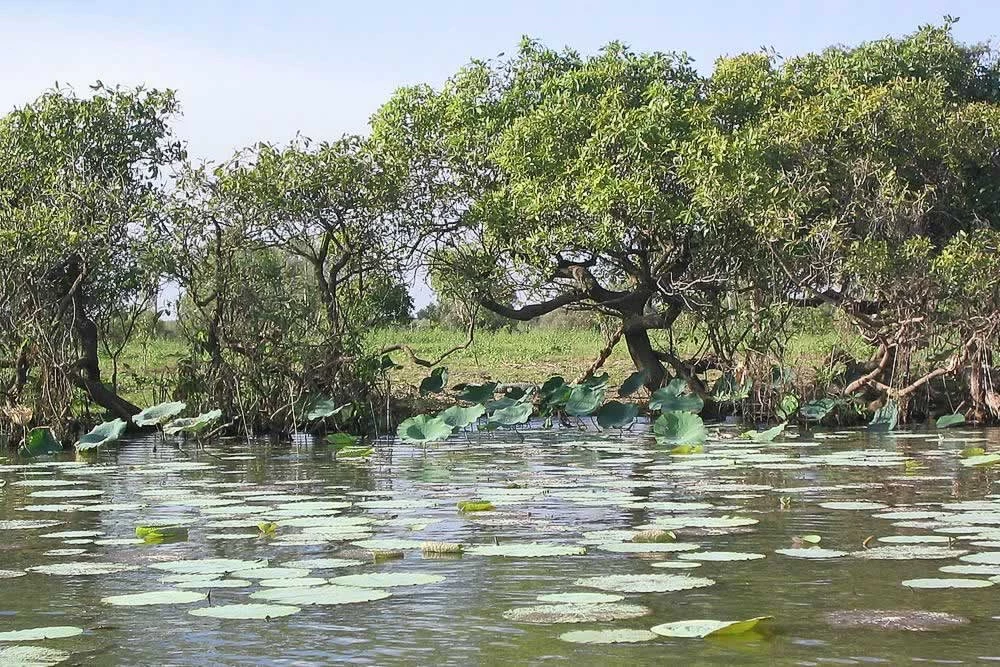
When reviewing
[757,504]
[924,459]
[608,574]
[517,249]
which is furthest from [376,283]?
[608,574]

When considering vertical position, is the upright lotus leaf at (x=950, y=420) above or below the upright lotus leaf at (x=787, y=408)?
below

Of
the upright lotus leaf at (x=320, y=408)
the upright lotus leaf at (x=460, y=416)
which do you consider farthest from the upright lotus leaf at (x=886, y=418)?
the upright lotus leaf at (x=320, y=408)

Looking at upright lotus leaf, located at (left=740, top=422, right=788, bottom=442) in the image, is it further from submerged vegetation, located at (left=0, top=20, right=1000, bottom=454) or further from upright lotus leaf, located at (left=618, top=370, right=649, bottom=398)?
upright lotus leaf, located at (left=618, top=370, right=649, bottom=398)

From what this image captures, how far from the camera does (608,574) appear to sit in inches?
202

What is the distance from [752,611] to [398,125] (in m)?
12.9

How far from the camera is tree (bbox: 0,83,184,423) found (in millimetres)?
13023

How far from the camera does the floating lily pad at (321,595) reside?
15.2 feet

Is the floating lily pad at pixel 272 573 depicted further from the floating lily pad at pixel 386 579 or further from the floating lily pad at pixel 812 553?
the floating lily pad at pixel 812 553

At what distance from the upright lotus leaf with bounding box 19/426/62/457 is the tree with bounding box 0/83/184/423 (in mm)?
611

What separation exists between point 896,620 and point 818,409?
34.0 ft

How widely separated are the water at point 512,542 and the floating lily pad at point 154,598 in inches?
1.6

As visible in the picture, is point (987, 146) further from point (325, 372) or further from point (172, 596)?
point (172, 596)

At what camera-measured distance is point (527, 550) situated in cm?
568

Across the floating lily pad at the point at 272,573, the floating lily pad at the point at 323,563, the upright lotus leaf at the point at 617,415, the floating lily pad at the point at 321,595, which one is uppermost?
the upright lotus leaf at the point at 617,415
